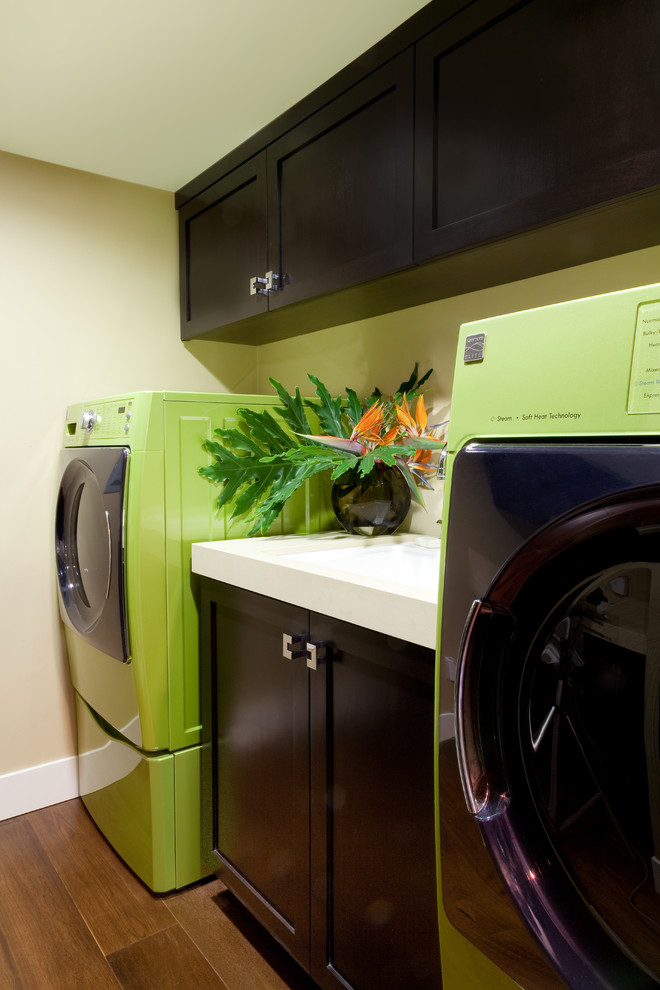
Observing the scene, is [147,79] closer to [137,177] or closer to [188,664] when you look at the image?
[137,177]

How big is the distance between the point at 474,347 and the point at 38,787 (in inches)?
93.0

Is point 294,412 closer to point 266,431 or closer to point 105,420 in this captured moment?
point 266,431

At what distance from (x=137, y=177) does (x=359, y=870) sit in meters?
2.39

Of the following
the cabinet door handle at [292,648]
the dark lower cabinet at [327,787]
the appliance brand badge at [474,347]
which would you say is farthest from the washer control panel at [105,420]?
the appliance brand badge at [474,347]

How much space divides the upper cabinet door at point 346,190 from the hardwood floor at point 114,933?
1762mm

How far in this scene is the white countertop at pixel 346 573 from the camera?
3.79 feet

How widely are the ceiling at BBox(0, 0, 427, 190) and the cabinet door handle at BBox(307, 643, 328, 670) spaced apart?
1465 millimetres

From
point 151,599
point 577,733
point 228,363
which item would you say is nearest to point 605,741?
point 577,733

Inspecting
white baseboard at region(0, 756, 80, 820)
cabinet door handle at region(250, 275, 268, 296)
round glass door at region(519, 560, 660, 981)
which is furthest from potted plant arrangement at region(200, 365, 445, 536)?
white baseboard at region(0, 756, 80, 820)

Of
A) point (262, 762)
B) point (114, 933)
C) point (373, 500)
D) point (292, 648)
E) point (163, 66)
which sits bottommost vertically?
point (114, 933)

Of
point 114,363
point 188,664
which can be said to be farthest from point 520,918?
point 114,363

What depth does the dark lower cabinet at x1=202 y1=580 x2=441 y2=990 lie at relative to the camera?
1178 millimetres

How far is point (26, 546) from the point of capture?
237cm

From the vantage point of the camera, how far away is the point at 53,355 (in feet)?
7.82
